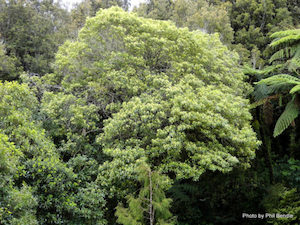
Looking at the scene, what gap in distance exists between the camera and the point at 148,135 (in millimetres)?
7875

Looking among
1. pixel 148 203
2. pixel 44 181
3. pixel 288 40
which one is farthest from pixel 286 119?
pixel 44 181

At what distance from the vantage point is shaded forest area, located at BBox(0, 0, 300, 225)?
667 cm

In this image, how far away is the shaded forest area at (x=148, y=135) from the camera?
6672 millimetres

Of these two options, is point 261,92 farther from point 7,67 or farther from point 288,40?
point 7,67

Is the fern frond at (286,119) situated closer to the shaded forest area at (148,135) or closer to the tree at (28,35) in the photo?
the shaded forest area at (148,135)

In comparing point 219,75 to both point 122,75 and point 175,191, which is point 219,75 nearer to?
point 122,75

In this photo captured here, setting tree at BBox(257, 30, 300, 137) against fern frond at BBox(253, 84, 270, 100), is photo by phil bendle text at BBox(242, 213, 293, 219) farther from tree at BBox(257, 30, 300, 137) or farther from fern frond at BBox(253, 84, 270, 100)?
fern frond at BBox(253, 84, 270, 100)

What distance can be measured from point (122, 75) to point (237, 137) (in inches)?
168

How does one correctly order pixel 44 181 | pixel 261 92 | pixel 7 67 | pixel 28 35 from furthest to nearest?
pixel 28 35 → pixel 7 67 → pixel 261 92 → pixel 44 181

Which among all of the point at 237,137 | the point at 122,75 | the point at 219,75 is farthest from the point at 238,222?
the point at 122,75

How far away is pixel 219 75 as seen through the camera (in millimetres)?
10125

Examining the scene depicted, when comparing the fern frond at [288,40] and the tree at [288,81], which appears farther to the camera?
the fern frond at [288,40]

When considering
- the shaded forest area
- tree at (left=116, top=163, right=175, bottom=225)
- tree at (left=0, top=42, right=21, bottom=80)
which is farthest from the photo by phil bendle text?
tree at (left=0, top=42, right=21, bottom=80)

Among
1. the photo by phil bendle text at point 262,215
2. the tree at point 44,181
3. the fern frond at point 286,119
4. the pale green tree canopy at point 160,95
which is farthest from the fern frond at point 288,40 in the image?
the tree at point 44,181
